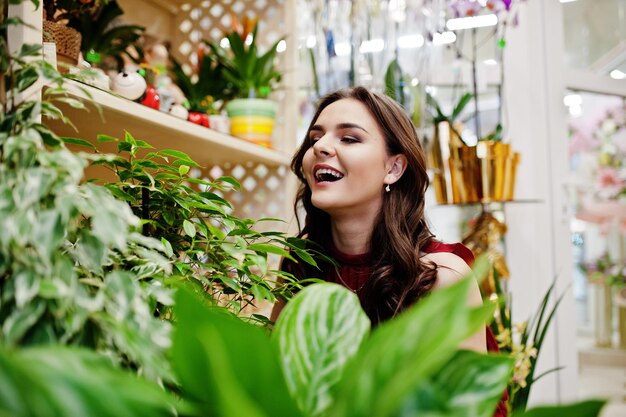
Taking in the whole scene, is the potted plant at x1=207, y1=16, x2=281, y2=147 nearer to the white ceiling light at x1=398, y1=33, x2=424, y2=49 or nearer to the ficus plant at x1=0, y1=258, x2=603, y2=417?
the white ceiling light at x1=398, y1=33, x2=424, y2=49

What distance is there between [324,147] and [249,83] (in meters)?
0.54

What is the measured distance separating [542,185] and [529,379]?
97cm

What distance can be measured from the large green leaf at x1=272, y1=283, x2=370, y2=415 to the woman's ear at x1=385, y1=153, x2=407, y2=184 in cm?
88

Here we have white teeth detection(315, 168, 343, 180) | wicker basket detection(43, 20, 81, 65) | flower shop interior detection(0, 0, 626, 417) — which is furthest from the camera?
flower shop interior detection(0, 0, 626, 417)

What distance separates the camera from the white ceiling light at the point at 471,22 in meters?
2.23

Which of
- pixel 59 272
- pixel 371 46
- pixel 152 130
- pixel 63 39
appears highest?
pixel 371 46

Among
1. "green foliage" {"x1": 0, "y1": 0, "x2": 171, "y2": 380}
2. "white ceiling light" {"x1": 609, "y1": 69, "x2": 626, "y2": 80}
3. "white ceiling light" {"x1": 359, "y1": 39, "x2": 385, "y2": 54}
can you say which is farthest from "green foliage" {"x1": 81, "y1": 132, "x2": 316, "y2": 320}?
"white ceiling light" {"x1": 609, "y1": 69, "x2": 626, "y2": 80}

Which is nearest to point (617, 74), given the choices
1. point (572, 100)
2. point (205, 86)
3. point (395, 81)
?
point (572, 100)

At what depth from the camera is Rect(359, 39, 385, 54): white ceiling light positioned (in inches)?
85.8

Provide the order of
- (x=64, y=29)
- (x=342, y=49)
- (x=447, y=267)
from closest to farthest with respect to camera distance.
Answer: (x=64, y=29) → (x=447, y=267) → (x=342, y=49)

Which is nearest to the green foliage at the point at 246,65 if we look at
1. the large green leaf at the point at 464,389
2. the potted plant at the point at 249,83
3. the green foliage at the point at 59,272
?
the potted plant at the point at 249,83

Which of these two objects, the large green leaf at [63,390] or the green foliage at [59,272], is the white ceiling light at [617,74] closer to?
the green foliage at [59,272]

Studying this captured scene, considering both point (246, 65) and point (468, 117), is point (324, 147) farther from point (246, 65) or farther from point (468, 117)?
point (468, 117)

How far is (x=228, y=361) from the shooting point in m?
0.41
